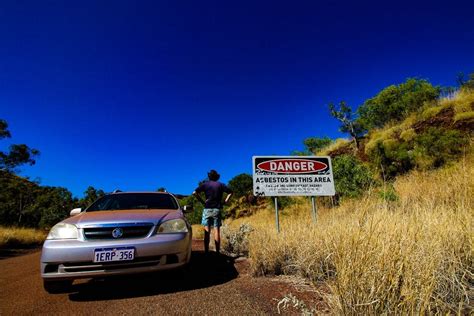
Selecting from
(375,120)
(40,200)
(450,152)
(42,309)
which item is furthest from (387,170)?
(40,200)

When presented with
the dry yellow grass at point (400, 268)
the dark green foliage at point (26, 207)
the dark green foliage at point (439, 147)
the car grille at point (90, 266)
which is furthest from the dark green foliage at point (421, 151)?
the dark green foliage at point (26, 207)

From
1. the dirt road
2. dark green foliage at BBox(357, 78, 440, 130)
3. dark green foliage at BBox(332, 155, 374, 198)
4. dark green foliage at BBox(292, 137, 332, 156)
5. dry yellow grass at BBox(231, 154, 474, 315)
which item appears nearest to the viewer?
dry yellow grass at BBox(231, 154, 474, 315)

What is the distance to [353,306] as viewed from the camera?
1.76m

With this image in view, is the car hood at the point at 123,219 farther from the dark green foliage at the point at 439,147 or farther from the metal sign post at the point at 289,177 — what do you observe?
the dark green foliage at the point at 439,147

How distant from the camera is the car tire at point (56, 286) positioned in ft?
10.9

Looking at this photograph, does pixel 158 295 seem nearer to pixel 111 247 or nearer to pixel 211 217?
pixel 111 247

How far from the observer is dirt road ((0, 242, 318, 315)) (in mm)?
2682

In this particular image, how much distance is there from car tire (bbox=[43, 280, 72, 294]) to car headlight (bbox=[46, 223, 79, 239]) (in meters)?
0.59

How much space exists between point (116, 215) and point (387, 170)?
40.4ft

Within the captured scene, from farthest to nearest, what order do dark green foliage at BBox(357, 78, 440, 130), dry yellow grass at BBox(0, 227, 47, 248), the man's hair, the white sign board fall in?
dark green foliage at BBox(357, 78, 440, 130) < dry yellow grass at BBox(0, 227, 47, 248) < the white sign board < the man's hair

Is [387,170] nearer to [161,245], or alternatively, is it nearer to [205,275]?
[205,275]

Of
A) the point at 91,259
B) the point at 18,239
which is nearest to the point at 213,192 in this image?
the point at 91,259

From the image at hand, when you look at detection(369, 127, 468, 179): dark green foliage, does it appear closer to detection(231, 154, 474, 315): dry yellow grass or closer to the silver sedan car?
detection(231, 154, 474, 315): dry yellow grass

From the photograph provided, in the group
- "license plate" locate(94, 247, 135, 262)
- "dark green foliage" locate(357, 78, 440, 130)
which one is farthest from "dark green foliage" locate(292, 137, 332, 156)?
"license plate" locate(94, 247, 135, 262)
